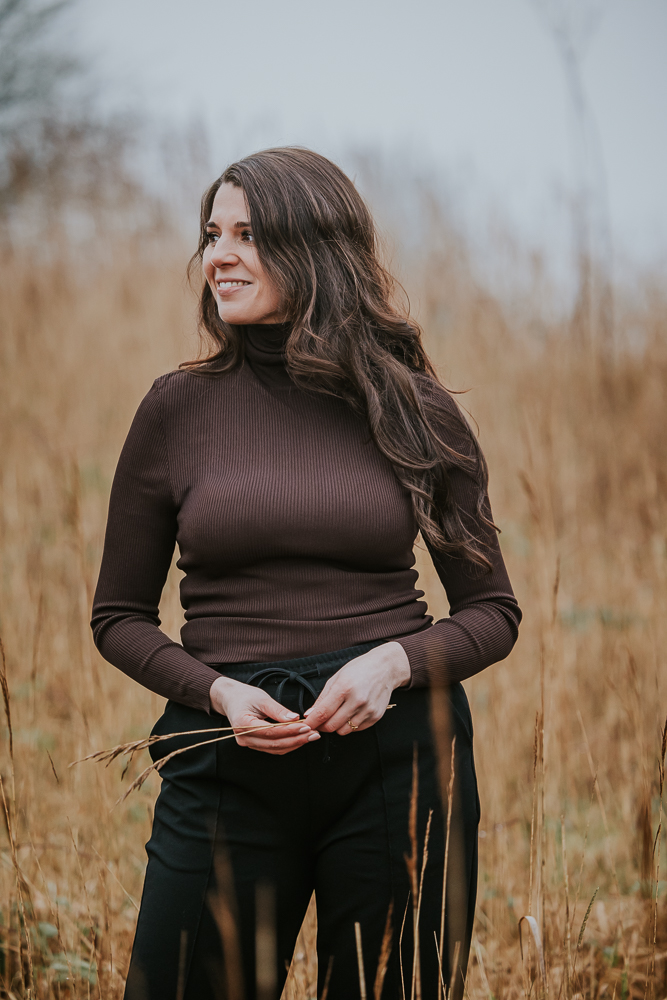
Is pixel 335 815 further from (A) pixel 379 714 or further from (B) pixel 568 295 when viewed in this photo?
(B) pixel 568 295

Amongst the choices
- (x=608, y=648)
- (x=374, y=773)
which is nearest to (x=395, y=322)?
(x=374, y=773)

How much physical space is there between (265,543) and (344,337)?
15.3 inches

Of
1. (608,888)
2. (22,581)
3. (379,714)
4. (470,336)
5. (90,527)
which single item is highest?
(470,336)

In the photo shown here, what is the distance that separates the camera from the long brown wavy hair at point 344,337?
120 centimetres

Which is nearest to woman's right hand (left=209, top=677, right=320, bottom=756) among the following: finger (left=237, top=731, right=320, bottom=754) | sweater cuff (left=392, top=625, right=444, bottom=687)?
finger (left=237, top=731, right=320, bottom=754)

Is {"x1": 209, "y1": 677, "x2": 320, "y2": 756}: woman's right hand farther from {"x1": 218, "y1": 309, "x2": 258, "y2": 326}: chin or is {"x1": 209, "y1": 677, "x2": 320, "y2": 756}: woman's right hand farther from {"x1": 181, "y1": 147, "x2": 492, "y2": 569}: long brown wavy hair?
{"x1": 218, "y1": 309, "x2": 258, "y2": 326}: chin

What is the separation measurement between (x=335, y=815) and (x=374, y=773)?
8 cm

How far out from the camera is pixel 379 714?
3.37 feet

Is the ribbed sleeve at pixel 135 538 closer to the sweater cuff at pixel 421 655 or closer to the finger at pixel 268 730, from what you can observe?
the finger at pixel 268 730

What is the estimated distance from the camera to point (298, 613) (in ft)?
3.58

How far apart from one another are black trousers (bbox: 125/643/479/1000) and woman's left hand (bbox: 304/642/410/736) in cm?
5

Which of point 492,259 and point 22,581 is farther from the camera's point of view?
point 492,259

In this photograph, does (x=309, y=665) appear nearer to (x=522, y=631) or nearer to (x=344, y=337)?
(x=344, y=337)

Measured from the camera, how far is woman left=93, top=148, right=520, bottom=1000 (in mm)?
1055
